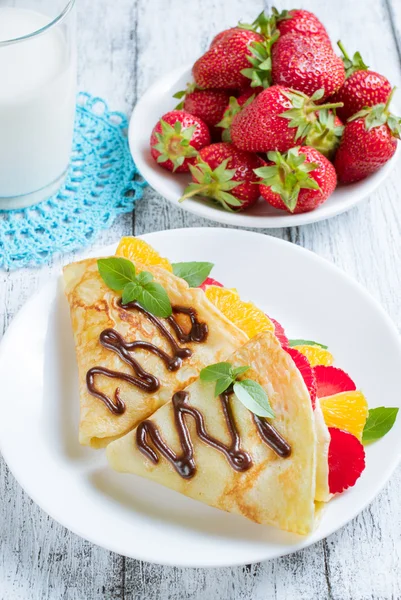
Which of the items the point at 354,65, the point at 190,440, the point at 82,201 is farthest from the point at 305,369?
the point at 354,65

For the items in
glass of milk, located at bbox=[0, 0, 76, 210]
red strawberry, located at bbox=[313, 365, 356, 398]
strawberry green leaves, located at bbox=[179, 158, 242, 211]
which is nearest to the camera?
red strawberry, located at bbox=[313, 365, 356, 398]

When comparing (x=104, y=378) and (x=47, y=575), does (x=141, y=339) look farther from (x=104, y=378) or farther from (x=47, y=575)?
(x=47, y=575)

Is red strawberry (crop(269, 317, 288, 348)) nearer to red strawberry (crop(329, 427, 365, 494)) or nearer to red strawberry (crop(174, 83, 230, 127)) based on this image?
red strawberry (crop(329, 427, 365, 494))

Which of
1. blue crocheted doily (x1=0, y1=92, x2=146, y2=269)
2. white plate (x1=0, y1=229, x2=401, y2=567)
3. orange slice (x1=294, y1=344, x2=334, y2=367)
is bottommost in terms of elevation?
blue crocheted doily (x1=0, y1=92, x2=146, y2=269)

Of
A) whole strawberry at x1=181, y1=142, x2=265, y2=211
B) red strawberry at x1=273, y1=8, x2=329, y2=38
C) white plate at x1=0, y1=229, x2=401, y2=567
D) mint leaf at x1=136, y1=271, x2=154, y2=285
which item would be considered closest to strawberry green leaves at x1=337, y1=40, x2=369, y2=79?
red strawberry at x1=273, y1=8, x2=329, y2=38

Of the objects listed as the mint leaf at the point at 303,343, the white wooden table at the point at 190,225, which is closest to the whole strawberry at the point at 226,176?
the white wooden table at the point at 190,225

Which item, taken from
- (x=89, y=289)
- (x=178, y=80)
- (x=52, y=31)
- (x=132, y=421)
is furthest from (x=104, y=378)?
(x=178, y=80)
